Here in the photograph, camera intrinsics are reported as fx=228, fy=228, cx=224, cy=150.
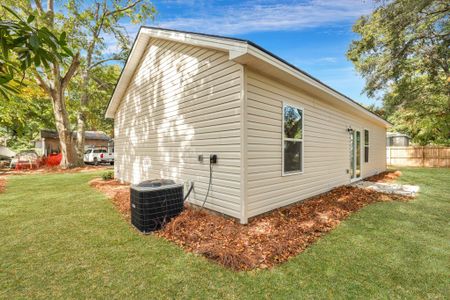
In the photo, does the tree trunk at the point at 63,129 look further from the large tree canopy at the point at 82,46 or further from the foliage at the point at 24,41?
the foliage at the point at 24,41

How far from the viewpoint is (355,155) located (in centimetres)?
902

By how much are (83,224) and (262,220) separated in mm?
3551

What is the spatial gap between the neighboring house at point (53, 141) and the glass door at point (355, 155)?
A: 21.4m

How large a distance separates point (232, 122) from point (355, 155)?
693 centimetres

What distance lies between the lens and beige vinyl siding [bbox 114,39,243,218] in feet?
14.3

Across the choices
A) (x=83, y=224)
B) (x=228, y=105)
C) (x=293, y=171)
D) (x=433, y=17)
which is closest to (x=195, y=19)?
(x=228, y=105)

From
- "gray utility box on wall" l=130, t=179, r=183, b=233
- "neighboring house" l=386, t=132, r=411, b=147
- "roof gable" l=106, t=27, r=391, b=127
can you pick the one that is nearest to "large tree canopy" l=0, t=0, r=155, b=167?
"roof gable" l=106, t=27, r=391, b=127

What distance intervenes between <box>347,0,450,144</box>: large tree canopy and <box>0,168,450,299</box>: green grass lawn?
12253mm

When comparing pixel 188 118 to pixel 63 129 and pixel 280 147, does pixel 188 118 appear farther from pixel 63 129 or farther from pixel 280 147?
pixel 63 129

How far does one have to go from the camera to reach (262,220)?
4.40 metres

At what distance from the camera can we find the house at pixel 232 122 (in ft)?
13.9

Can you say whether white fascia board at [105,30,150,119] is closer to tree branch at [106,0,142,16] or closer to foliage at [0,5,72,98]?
foliage at [0,5,72,98]

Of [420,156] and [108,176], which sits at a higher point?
[420,156]

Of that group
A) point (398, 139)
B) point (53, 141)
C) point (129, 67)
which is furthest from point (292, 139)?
point (53, 141)
